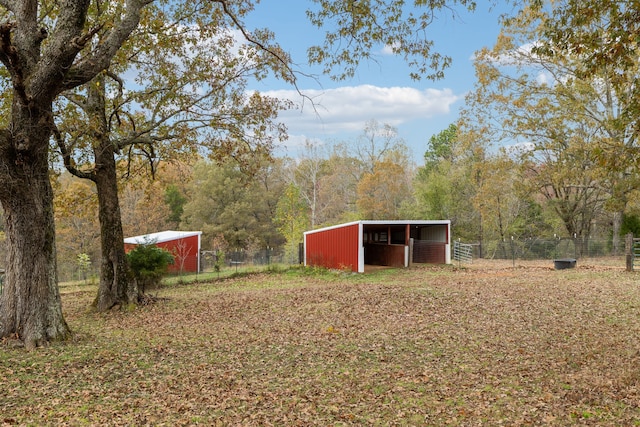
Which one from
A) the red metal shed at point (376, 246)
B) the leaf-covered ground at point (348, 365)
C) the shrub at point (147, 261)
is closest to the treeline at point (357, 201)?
the red metal shed at point (376, 246)

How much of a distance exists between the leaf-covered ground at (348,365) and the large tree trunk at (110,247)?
0.75m

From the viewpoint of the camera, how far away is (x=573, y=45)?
26.0 ft

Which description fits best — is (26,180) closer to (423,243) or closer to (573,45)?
(573,45)

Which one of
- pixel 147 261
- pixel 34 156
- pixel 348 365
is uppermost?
pixel 34 156

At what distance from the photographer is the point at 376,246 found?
29703 millimetres

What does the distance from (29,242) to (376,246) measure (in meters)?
22.5

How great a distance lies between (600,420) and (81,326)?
10.2 meters

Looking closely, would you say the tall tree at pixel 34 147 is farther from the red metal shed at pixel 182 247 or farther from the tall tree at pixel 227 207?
the tall tree at pixel 227 207

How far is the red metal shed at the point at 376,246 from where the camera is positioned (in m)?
24.4

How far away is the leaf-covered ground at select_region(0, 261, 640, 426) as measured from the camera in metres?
5.69

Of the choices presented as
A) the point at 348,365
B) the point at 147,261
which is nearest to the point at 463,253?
the point at 147,261

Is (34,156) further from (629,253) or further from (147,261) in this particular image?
(629,253)

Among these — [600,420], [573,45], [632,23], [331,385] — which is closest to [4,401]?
[331,385]

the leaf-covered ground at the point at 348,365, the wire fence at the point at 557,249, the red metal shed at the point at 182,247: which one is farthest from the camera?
the wire fence at the point at 557,249
